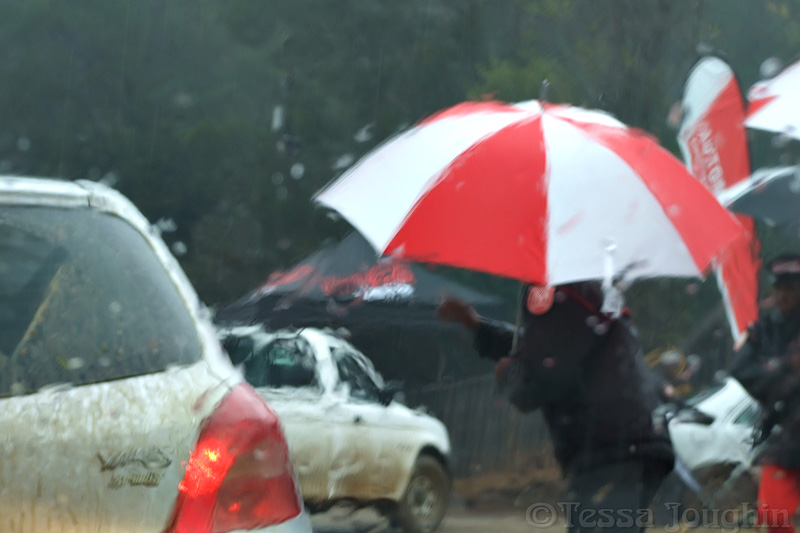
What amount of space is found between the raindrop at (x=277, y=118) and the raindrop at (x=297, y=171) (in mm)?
345

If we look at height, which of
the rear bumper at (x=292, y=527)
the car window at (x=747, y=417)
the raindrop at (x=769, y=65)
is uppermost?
the rear bumper at (x=292, y=527)

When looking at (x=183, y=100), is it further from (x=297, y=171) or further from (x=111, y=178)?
(x=297, y=171)

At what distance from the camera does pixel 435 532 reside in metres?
7.06

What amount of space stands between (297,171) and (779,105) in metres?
5.78

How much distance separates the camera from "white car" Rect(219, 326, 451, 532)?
5.91 meters

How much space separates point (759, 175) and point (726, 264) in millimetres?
396

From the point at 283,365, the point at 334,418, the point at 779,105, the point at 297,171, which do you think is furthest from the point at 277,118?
the point at 779,105

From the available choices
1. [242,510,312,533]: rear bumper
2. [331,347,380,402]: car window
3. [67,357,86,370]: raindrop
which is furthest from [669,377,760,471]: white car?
[67,357,86,370]: raindrop

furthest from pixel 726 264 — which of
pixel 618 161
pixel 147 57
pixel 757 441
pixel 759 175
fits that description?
pixel 147 57

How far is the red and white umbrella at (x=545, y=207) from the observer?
3.38 m

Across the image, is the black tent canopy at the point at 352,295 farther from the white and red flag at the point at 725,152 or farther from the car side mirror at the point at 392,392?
the white and red flag at the point at 725,152

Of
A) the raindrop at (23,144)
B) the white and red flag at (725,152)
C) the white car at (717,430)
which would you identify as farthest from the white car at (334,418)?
the raindrop at (23,144)

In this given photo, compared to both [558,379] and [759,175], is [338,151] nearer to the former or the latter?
[759,175]

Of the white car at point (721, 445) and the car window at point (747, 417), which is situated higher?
the car window at point (747, 417)
